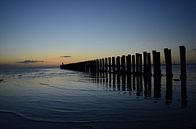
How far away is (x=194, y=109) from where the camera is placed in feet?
18.5

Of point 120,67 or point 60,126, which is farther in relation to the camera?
point 120,67

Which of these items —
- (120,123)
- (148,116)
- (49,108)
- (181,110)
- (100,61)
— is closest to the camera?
(120,123)

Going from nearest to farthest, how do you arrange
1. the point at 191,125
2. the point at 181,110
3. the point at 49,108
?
the point at 191,125 → the point at 181,110 → the point at 49,108

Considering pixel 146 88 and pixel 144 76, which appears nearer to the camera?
pixel 146 88

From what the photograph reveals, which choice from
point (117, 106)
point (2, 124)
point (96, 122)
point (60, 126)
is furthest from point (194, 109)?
point (2, 124)

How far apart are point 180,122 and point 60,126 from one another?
2280 millimetres

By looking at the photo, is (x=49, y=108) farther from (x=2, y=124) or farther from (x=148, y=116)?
(x=148, y=116)

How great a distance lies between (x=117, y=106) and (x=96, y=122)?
185 centimetres

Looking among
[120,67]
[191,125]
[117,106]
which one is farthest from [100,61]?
[191,125]

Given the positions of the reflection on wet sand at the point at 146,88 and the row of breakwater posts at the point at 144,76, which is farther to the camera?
the row of breakwater posts at the point at 144,76

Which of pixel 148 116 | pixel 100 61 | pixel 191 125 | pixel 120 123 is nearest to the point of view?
pixel 191 125

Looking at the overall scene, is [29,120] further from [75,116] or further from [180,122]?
[180,122]

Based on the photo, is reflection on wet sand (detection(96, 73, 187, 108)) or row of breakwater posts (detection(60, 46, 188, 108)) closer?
reflection on wet sand (detection(96, 73, 187, 108))

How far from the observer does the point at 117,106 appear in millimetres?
6410
